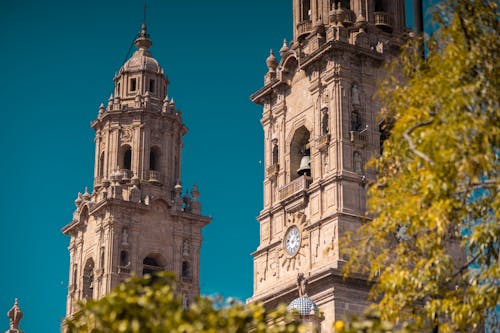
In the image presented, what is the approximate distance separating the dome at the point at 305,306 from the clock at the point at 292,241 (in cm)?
513

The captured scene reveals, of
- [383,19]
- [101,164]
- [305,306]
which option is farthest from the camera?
[101,164]

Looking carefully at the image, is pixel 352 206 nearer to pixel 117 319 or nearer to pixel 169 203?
pixel 169 203

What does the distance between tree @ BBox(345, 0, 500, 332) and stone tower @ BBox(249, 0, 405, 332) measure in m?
21.6

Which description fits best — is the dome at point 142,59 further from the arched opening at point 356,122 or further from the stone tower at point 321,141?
the arched opening at point 356,122

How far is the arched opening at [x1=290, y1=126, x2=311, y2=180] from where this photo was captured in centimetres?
4775

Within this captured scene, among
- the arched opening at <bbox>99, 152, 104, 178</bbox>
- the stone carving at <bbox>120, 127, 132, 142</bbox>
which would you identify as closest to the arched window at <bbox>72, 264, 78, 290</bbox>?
the arched opening at <bbox>99, 152, 104, 178</bbox>

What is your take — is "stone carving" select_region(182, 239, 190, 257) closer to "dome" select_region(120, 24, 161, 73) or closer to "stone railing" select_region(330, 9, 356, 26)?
"dome" select_region(120, 24, 161, 73)

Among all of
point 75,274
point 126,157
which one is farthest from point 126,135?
point 75,274

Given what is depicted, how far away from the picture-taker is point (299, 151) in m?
48.4

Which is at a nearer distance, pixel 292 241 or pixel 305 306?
pixel 305 306

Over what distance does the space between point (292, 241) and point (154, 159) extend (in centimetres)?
2329

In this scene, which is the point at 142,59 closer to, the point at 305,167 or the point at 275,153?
the point at 275,153

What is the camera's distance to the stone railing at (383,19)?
4912 centimetres

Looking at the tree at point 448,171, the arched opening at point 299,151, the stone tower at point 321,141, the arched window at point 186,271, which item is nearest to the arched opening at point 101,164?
the arched window at point 186,271
